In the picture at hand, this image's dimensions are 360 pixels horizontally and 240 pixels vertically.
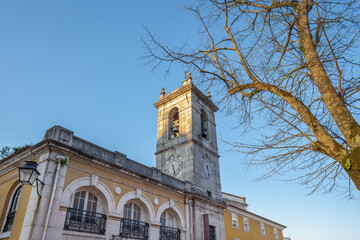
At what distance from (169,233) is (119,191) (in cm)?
404

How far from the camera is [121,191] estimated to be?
42.1 ft

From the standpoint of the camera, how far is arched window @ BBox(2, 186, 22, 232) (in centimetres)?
1075

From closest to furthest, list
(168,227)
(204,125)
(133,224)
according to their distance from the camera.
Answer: (133,224)
(168,227)
(204,125)

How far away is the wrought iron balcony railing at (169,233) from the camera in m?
14.2

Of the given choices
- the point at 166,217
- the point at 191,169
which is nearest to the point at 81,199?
the point at 166,217

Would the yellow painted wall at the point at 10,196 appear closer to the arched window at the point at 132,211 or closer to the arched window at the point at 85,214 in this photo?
the arched window at the point at 85,214

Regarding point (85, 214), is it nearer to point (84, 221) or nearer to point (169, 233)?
point (84, 221)

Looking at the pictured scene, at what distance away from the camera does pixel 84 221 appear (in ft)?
35.8

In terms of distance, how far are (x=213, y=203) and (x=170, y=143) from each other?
531cm

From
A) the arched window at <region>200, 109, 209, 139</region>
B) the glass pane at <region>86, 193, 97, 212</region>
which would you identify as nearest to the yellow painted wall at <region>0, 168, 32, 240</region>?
the glass pane at <region>86, 193, 97, 212</region>

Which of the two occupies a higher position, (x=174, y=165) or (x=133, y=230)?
(x=174, y=165)

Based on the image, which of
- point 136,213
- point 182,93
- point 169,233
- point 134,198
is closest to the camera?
point 134,198

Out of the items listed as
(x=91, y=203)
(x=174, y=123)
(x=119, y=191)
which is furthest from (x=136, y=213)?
(x=174, y=123)

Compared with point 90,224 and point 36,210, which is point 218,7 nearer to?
point 36,210
